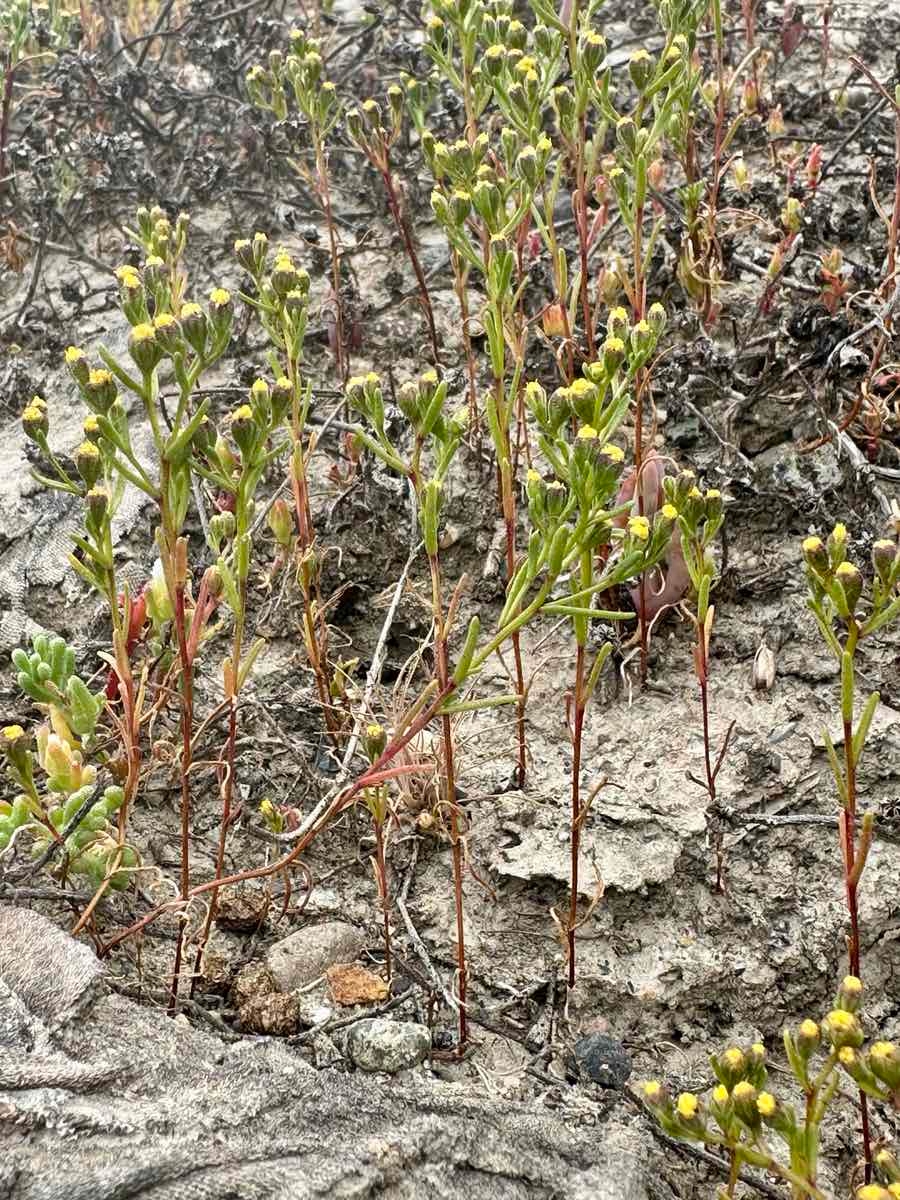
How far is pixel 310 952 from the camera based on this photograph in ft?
7.92

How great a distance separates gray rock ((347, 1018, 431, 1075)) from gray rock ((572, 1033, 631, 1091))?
0.31 m

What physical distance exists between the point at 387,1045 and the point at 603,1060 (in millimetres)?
426

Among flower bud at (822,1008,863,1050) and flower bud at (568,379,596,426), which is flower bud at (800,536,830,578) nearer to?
flower bud at (568,379,596,426)

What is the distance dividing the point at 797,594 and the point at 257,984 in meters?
1.72

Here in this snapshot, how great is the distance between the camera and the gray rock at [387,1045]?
2164mm

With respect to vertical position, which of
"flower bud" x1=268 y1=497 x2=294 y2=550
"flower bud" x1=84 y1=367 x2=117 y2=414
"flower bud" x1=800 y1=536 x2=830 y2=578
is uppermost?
"flower bud" x1=84 y1=367 x2=117 y2=414

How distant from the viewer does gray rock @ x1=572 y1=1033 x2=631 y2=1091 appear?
7.29 feet

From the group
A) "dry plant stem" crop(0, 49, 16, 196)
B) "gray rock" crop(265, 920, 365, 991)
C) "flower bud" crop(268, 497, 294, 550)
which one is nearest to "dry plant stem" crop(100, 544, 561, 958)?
"gray rock" crop(265, 920, 365, 991)

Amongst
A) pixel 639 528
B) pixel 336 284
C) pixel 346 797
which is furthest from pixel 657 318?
pixel 336 284

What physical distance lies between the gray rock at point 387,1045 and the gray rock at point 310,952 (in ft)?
0.70

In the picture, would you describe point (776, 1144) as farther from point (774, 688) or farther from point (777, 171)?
point (777, 171)

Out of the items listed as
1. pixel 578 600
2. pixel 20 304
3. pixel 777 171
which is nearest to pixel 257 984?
pixel 578 600

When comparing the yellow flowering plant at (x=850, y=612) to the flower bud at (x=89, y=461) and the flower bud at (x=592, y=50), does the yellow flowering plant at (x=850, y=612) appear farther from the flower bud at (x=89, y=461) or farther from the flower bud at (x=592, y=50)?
the flower bud at (x=592, y=50)

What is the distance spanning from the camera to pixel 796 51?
17.0 feet
